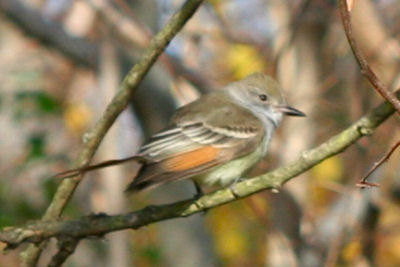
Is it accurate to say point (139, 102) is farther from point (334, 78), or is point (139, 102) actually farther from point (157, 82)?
point (334, 78)

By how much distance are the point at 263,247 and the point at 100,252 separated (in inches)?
59.2

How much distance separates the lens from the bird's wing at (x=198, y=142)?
15.0 feet

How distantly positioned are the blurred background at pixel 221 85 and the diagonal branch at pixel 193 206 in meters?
2.29

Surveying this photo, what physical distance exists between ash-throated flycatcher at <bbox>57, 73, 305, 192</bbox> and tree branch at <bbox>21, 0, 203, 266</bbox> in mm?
453

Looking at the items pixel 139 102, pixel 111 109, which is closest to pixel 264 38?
pixel 139 102

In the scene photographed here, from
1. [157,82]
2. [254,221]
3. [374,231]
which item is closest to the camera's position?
[374,231]

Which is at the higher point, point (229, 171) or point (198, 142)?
point (198, 142)

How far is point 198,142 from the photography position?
16.7ft

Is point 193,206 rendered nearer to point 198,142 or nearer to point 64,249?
point 64,249

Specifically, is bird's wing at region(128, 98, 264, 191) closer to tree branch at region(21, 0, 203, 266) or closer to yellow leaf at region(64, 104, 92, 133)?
tree branch at region(21, 0, 203, 266)

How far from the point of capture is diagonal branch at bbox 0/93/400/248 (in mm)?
3455

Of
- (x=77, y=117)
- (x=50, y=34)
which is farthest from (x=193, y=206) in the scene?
(x=77, y=117)

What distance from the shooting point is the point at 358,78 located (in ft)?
22.3

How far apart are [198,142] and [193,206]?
1.37 meters
